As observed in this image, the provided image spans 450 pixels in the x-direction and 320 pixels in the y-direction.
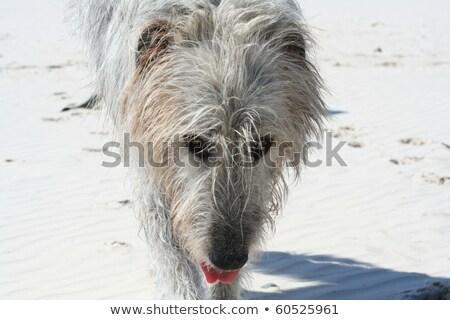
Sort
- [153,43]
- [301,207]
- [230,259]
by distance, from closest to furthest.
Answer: [230,259] → [153,43] → [301,207]

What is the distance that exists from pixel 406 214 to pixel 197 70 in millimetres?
3117

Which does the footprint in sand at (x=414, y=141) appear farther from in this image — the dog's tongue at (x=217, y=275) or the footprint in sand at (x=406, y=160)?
the dog's tongue at (x=217, y=275)

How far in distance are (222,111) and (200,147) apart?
23cm

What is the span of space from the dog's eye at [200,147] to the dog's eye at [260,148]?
23 cm

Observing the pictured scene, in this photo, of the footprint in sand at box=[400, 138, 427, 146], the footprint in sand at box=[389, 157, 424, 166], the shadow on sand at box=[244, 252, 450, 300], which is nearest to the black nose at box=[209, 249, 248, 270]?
the shadow on sand at box=[244, 252, 450, 300]

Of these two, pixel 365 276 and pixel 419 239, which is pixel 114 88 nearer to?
pixel 365 276

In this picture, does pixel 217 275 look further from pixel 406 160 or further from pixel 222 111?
pixel 406 160

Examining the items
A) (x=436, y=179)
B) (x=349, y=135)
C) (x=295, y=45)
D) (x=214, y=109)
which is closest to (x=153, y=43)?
(x=214, y=109)

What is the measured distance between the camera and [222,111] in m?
3.21

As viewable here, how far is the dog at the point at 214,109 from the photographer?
10.5 ft

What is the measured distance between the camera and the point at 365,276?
4730mm

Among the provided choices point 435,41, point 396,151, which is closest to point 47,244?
point 396,151

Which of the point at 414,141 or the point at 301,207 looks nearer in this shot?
the point at 301,207

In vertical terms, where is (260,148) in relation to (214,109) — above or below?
below
